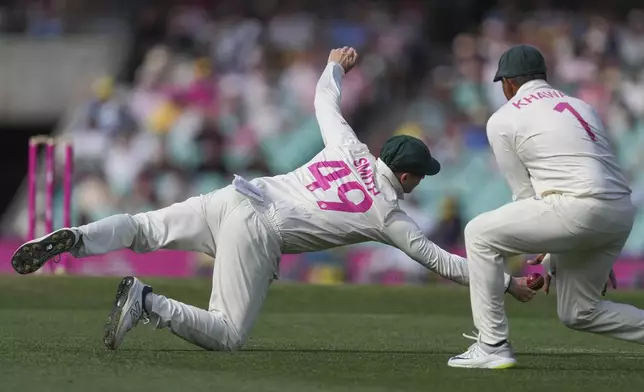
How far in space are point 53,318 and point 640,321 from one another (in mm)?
5015

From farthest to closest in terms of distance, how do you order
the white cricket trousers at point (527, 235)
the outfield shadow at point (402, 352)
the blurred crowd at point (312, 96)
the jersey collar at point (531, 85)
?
the blurred crowd at point (312, 96)
the outfield shadow at point (402, 352)
the jersey collar at point (531, 85)
the white cricket trousers at point (527, 235)

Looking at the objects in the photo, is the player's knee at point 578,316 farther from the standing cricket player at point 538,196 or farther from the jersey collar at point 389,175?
the jersey collar at point 389,175

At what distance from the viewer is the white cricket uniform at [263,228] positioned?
8766 millimetres

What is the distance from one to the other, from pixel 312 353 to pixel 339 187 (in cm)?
112

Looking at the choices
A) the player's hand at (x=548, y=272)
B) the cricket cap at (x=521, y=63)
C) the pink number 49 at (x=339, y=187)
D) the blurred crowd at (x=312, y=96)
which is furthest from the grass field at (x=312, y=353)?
the blurred crowd at (x=312, y=96)

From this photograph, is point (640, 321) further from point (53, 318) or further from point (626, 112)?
point (626, 112)

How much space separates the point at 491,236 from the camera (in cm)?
829

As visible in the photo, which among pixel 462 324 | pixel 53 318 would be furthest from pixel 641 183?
pixel 53 318

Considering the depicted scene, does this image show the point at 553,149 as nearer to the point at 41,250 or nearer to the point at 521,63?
the point at 521,63

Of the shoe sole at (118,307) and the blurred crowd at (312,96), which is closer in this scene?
the shoe sole at (118,307)

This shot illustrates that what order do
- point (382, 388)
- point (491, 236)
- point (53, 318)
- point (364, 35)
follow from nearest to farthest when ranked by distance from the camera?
point (382, 388) → point (491, 236) → point (53, 318) → point (364, 35)

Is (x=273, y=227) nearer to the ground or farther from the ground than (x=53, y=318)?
farther from the ground

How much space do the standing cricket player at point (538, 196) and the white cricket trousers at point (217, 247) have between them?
126cm

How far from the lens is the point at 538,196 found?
8375mm
